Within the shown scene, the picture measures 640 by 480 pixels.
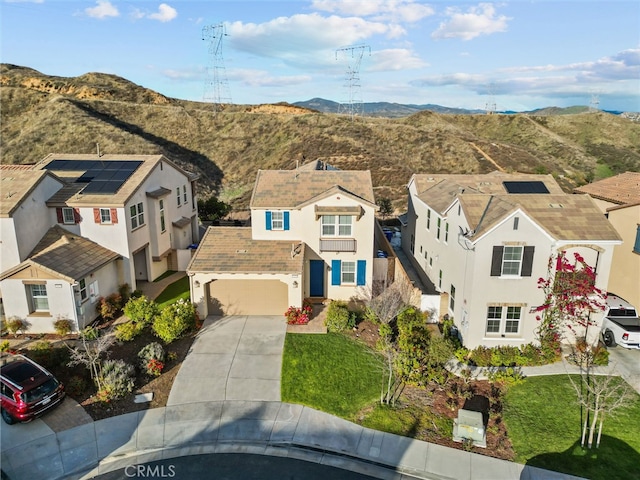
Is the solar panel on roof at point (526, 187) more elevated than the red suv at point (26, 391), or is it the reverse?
the solar panel on roof at point (526, 187)

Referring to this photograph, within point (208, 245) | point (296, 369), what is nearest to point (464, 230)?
point (296, 369)

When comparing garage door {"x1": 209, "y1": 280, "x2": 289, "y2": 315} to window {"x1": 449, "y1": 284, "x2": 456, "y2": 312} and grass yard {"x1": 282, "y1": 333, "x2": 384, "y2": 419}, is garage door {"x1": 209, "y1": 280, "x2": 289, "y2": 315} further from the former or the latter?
window {"x1": 449, "y1": 284, "x2": 456, "y2": 312}

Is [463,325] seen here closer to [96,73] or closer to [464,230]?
[464,230]

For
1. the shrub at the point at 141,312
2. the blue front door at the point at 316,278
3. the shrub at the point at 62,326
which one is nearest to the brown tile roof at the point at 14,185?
the shrub at the point at 62,326

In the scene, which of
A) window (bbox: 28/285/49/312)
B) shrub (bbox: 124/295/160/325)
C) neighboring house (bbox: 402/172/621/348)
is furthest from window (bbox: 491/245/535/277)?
window (bbox: 28/285/49/312)

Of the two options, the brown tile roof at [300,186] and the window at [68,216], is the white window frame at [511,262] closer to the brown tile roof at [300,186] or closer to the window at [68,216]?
the brown tile roof at [300,186]
